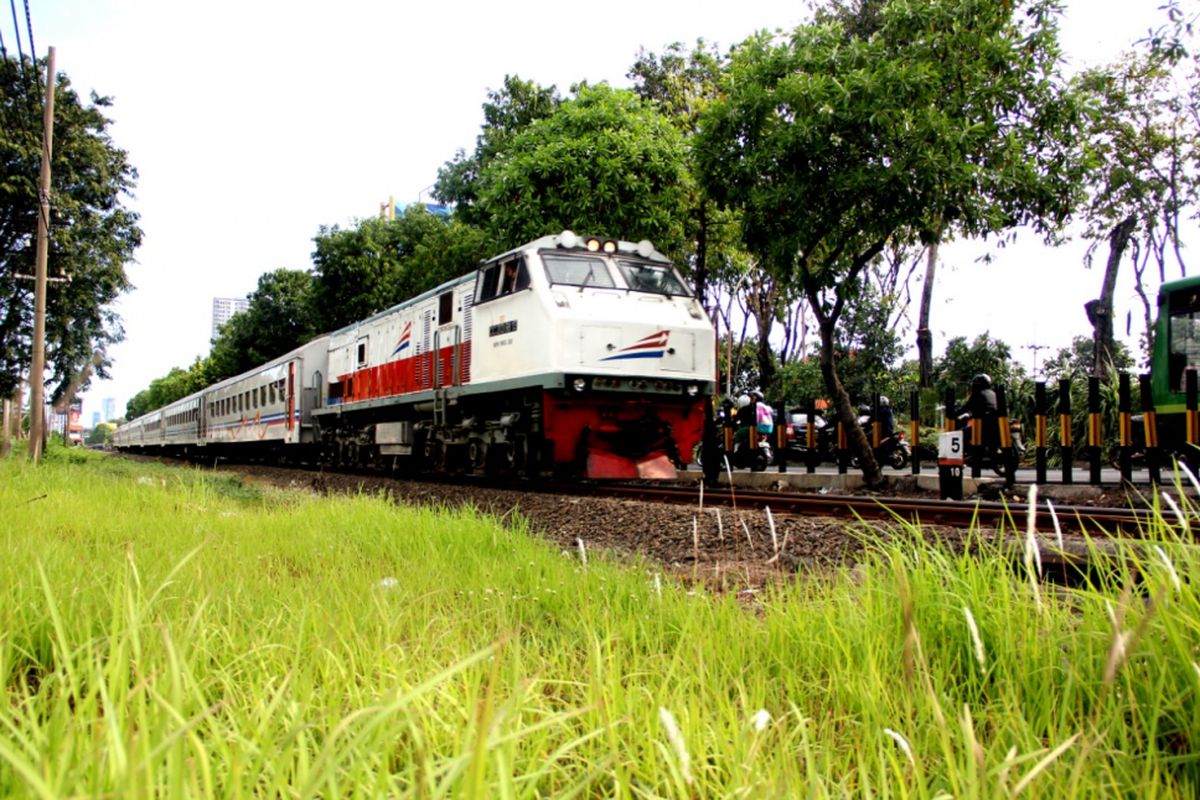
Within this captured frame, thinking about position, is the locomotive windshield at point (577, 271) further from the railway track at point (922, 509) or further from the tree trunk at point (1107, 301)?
the tree trunk at point (1107, 301)

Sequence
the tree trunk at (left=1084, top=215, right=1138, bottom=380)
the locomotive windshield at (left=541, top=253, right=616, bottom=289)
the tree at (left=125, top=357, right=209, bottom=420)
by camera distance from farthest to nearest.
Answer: the tree at (left=125, top=357, right=209, bottom=420), the tree trunk at (left=1084, top=215, right=1138, bottom=380), the locomotive windshield at (left=541, top=253, right=616, bottom=289)

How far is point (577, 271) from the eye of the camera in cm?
1166

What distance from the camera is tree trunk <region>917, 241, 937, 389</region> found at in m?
24.5

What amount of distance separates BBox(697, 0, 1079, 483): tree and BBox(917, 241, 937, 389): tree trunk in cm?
1232

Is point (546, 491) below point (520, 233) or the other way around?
below

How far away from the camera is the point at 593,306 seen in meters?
11.1

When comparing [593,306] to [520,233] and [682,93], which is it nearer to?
[520,233]

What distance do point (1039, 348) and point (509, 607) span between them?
27973mm

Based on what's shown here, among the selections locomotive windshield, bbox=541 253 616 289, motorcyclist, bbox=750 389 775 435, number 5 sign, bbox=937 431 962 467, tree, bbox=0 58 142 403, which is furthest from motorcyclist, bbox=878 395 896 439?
tree, bbox=0 58 142 403

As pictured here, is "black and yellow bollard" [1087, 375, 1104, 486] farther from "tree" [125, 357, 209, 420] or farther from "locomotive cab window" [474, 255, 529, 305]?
"tree" [125, 357, 209, 420]

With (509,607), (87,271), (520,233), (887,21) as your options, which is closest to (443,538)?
(509,607)

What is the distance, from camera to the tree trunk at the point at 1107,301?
906 inches

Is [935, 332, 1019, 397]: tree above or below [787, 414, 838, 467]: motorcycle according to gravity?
above

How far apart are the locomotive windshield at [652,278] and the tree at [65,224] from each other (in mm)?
17645
